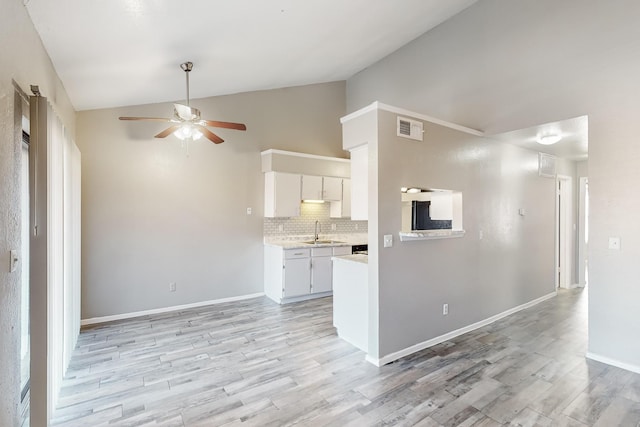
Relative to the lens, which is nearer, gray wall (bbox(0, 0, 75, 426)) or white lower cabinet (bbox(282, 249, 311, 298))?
gray wall (bbox(0, 0, 75, 426))

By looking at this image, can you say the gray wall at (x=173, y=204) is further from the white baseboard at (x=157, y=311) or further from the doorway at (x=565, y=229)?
the doorway at (x=565, y=229)

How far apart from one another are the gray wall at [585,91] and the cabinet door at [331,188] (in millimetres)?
2078

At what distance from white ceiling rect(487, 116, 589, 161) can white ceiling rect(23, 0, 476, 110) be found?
6.52 feet

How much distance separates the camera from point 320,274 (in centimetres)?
515

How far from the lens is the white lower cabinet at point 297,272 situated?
4.79 metres

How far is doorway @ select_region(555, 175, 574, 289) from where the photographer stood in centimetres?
565

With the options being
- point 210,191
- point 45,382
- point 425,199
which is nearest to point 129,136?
point 210,191

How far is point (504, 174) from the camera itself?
4.20 metres

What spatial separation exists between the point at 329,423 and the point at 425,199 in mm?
2569

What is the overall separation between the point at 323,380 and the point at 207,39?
10.4 ft

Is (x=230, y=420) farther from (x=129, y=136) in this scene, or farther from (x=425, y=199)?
(x=129, y=136)

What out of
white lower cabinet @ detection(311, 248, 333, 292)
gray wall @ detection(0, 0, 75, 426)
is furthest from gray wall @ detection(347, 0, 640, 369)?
gray wall @ detection(0, 0, 75, 426)

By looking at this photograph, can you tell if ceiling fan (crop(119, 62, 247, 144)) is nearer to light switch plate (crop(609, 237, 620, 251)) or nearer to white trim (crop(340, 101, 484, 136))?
white trim (crop(340, 101, 484, 136))

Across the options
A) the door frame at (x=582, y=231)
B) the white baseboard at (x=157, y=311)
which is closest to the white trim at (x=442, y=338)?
the door frame at (x=582, y=231)
